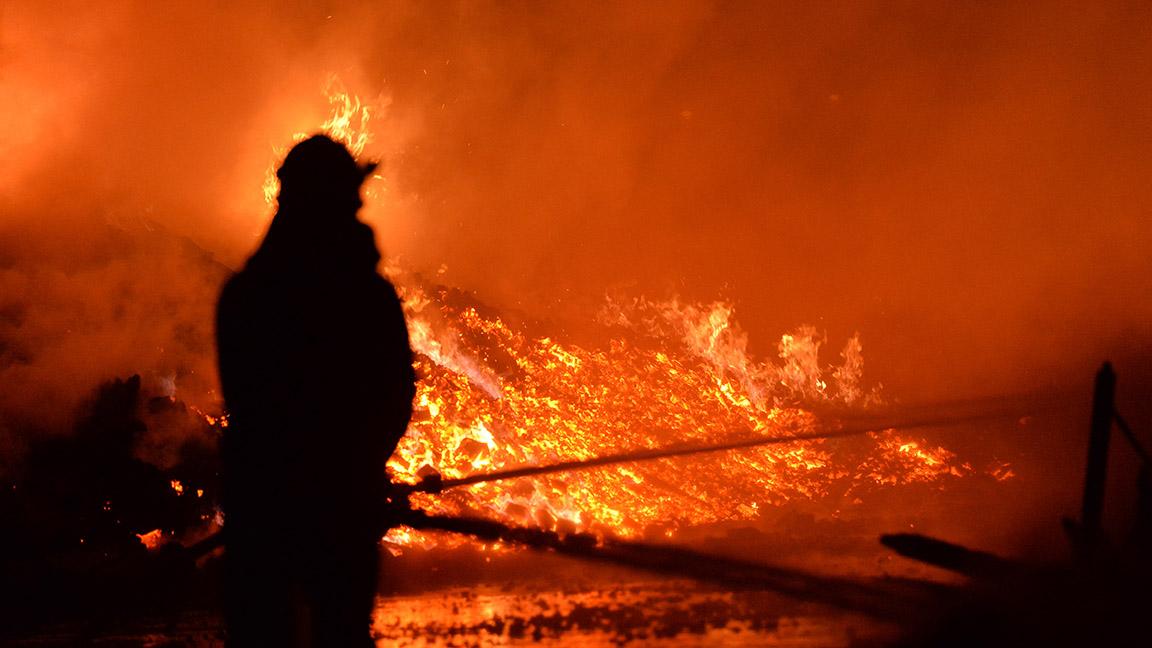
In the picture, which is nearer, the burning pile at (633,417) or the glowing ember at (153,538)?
the glowing ember at (153,538)

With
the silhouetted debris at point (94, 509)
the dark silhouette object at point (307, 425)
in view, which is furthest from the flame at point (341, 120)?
the dark silhouette object at point (307, 425)

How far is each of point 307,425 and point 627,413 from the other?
9996mm

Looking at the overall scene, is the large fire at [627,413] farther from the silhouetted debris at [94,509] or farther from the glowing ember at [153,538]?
the glowing ember at [153,538]

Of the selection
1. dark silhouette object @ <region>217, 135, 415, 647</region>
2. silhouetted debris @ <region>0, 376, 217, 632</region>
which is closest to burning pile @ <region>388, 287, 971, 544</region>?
silhouetted debris @ <region>0, 376, 217, 632</region>

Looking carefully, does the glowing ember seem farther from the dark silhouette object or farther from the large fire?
the dark silhouette object

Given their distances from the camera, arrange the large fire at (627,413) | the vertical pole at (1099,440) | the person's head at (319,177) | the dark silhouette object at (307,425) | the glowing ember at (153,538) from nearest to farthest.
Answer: the dark silhouette object at (307,425), the person's head at (319,177), the vertical pole at (1099,440), the glowing ember at (153,538), the large fire at (627,413)

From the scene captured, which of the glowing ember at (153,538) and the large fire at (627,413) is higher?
the large fire at (627,413)

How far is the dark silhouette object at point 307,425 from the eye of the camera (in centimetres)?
345

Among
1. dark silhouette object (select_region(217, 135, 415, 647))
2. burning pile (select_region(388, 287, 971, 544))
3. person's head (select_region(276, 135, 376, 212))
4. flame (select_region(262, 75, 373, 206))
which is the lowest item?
dark silhouette object (select_region(217, 135, 415, 647))

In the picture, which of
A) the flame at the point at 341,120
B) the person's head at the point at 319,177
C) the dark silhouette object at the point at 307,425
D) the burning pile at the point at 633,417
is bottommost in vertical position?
the dark silhouette object at the point at 307,425

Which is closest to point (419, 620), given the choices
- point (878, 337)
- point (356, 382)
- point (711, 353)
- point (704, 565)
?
point (704, 565)

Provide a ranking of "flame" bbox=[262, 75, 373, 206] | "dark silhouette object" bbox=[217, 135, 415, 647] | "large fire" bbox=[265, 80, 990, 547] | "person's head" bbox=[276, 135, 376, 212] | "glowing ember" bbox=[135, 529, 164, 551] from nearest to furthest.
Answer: "dark silhouette object" bbox=[217, 135, 415, 647] → "person's head" bbox=[276, 135, 376, 212] → "glowing ember" bbox=[135, 529, 164, 551] → "flame" bbox=[262, 75, 373, 206] → "large fire" bbox=[265, 80, 990, 547]

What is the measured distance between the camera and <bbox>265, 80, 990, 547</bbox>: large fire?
12.0 m

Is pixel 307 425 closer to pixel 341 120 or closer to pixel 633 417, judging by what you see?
pixel 341 120
